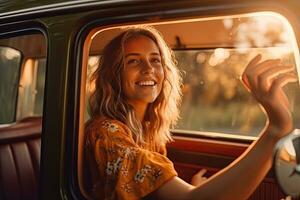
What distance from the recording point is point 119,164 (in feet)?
5.46

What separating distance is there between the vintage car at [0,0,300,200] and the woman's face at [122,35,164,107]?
12cm

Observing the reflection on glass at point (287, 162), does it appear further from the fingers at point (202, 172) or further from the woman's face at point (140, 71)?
the fingers at point (202, 172)

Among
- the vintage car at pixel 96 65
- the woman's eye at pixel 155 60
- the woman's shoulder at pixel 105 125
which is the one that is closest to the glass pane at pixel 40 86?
the vintage car at pixel 96 65

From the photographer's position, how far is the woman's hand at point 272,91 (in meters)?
1.41

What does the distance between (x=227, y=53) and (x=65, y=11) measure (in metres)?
1.48

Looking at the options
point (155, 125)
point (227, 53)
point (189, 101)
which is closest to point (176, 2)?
point (155, 125)

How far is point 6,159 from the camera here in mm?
2848

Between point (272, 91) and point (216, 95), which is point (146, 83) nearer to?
point (272, 91)

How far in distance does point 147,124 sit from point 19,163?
100cm

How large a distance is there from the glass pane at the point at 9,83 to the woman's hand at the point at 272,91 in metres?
1.91

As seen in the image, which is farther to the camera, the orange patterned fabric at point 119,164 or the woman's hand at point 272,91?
the orange patterned fabric at point 119,164

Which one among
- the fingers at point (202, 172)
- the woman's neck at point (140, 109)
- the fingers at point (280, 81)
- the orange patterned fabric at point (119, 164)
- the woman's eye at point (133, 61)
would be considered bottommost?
the fingers at point (202, 172)

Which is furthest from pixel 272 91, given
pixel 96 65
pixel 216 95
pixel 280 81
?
pixel 216 95

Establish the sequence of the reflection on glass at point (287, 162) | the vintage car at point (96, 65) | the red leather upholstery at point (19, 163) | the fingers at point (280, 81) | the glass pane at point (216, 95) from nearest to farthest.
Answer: the reflection on glass at point (287, 162) < the fingers at point (280, 81) < the vintage car at point (96, 65) < the red leather upholstery at point (19, 163) < the glass pane at point (216, 95)
